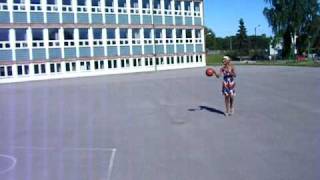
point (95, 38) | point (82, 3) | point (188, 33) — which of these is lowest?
point (95, 38)

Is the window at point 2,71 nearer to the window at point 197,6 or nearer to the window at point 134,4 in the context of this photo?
the window at point 134,4

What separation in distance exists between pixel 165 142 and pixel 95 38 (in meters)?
45.0

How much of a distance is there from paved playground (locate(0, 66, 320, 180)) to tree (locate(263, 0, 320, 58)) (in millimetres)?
63177

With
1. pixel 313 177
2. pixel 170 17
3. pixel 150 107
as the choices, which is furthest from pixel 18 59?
pixel 313 177

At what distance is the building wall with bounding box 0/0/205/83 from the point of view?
47688mm

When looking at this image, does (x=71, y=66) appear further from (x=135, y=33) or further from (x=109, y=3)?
(x=135, y=33)

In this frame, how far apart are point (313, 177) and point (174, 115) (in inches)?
333

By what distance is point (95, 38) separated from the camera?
179 feet

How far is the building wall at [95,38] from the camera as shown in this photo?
47688mm

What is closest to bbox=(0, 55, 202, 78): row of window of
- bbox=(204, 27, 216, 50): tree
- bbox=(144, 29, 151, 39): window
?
bbox=(144, 29, 151, 39): window

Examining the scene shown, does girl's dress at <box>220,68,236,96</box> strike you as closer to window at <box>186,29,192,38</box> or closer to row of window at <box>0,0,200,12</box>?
row of window at <box>0,0,200,12</box>

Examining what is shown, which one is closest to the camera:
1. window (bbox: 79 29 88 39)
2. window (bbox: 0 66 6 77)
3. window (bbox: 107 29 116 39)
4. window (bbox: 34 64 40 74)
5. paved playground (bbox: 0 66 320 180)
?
paved playground (bbox: 0 66 320 180)

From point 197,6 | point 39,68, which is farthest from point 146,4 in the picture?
point 39,68

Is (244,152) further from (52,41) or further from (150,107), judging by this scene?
(52,41)
